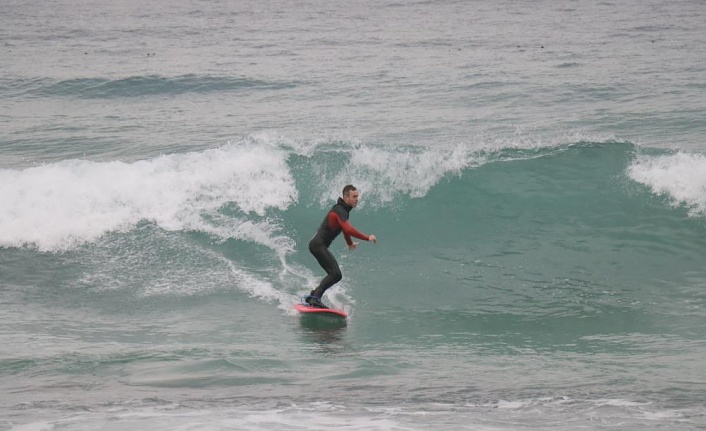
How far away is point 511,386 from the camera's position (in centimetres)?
845

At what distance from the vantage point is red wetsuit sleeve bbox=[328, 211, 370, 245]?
1047cm

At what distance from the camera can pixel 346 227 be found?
10.5 m

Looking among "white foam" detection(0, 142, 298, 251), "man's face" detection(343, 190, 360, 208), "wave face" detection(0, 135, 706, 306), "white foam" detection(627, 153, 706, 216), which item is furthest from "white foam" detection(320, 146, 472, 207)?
"man's face" detection(343, 190, 360, 208)

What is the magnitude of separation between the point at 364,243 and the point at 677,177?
526 cm

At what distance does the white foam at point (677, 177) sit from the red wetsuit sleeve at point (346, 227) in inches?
245

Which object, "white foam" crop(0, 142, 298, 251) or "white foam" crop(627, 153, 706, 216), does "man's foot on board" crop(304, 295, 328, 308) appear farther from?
"white foam" crop(627, 153, 706, 216)

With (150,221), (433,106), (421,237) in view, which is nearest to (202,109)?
(433,106)

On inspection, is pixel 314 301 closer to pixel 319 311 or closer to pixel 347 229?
pixel 319 311

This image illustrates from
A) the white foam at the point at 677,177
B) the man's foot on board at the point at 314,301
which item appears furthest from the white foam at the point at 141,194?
the white foam at the point at 677,177

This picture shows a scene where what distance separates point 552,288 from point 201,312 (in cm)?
445

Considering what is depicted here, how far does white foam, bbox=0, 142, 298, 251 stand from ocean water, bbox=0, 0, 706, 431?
45 millimetres

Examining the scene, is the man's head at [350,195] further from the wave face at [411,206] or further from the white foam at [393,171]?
the white foam at [393,171]

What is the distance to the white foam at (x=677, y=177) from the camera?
14375mm

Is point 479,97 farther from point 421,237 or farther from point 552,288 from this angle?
point 552,288
